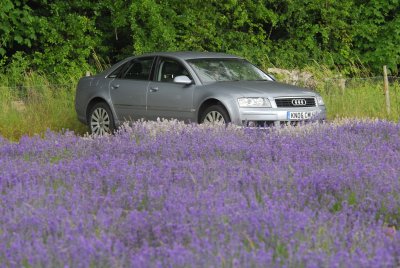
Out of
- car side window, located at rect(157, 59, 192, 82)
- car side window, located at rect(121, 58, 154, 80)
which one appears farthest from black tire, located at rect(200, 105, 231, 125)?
car side window, located at rect(121, 58, 154, 80)

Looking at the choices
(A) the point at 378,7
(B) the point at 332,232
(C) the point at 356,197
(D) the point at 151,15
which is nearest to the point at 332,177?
(C) the point at 356,197

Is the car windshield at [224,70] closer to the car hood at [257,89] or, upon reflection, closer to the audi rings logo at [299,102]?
the car hood at [257,89]

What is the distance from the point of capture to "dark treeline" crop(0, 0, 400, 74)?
2402cm

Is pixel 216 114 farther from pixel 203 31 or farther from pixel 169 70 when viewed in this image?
pixel 203 31

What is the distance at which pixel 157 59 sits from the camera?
15469mm

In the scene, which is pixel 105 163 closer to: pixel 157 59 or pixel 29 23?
pixel 157 59

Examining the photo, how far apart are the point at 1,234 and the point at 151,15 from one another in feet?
64.8

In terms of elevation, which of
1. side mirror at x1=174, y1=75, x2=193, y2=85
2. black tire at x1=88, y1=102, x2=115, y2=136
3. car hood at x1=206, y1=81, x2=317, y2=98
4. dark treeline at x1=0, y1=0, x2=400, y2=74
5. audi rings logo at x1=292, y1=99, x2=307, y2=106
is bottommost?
black tire at x1=88, y1=102, x2=115, y2=136

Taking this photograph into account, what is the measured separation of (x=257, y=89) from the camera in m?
13.8

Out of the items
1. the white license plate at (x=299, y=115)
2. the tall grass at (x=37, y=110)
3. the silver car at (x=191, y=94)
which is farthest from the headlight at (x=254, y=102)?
the tall grass at (x=37, y=110)

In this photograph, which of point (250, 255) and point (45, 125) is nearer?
point (250, 255)

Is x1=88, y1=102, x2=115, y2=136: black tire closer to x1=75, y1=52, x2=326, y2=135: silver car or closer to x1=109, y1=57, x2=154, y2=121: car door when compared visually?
x1=75, y1=52, x2=326, y2=135: silver car

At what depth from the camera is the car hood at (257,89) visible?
535 inches

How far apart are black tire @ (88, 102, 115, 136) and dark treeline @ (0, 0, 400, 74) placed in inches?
301
